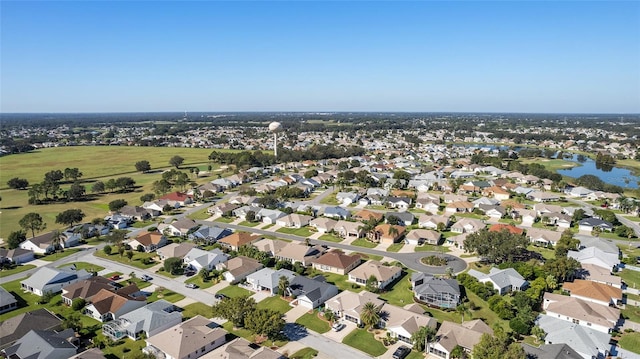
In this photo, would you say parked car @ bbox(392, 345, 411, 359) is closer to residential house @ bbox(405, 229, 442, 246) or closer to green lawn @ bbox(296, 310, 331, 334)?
green lawn @ bbox(296, 310, 331, 334)

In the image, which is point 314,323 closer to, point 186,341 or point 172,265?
point 186,341

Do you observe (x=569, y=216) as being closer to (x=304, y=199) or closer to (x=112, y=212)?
(x=304, y=199)

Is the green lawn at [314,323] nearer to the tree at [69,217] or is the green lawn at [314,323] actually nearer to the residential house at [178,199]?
the tree at [69,217]

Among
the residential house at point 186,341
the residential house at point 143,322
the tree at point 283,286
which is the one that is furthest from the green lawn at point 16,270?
the tree at point 283,286

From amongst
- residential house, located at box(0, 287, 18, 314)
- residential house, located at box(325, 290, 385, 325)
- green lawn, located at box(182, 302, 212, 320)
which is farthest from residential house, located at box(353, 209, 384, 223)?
residential house, located at box(0, 287, 18, 314)

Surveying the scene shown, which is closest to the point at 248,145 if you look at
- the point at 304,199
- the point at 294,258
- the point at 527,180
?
the point at 304,199

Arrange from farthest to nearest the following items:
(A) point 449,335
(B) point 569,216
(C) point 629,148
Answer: (C) point 629,148 < (B) point 569,216 < (A) point 449,335
